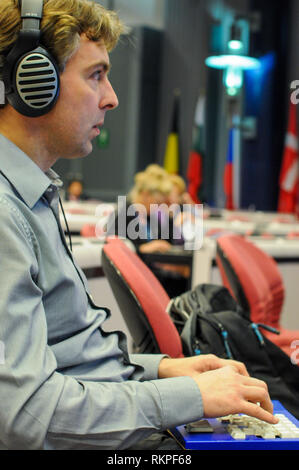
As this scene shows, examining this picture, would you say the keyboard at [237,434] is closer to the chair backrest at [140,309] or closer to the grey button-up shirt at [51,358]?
the grey button-up shirt at [51,358]

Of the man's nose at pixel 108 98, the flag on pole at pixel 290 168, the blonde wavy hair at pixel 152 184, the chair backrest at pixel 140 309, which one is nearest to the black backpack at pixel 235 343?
the chair backrest at pixel 140 309

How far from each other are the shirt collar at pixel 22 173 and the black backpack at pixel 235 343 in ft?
2.18

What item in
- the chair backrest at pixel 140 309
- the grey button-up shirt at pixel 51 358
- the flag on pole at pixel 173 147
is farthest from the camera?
the flag on pole at pixel 173 147

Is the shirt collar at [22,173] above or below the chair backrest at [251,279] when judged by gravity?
above

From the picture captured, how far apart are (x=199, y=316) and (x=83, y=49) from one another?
2.53 feet

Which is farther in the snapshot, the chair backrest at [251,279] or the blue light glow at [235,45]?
the blue light glow at [235,45]

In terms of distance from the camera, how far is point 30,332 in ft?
2.49

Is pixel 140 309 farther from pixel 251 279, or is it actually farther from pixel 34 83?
pixel 251 279

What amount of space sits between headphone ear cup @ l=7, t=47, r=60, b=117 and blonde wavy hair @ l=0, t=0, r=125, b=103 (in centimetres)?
3

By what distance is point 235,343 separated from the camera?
4.95 ft

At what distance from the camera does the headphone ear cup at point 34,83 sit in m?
0.91

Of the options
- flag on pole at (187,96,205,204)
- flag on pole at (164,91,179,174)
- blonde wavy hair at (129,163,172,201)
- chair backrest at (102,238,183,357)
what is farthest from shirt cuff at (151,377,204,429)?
flag on pole at (164,91,179,174)

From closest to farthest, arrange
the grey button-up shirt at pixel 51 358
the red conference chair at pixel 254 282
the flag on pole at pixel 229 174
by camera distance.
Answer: the grey button-up shirt at pixel 51 358, the red conference chair at pixel 254 282, the flag on pole at pixel 229 174

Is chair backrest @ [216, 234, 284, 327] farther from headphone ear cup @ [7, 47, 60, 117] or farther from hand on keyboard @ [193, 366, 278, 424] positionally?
headphone ear cup @ [7, 47, 60, 117]
